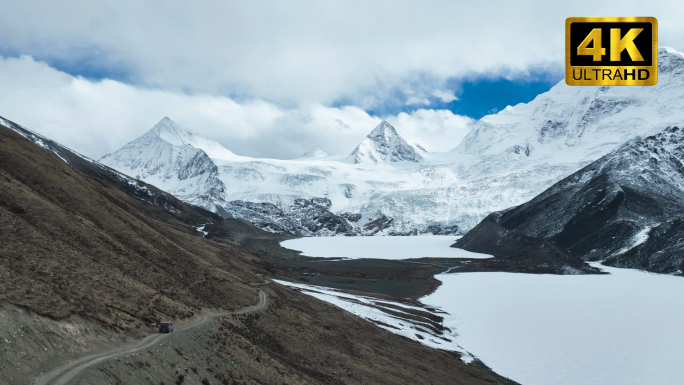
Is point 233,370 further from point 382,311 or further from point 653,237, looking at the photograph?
point 653,237

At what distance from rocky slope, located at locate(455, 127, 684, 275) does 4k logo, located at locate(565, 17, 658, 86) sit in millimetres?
85293

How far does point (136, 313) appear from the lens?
25297 mm

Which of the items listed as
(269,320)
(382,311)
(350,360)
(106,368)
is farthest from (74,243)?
(382,311)

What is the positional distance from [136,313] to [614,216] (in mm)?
144972

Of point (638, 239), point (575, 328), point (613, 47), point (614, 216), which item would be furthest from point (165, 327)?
point (614, 216)

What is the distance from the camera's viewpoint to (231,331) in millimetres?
30062

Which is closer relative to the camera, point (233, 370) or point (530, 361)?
point (233, 370)

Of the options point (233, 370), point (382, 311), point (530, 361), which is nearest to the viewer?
point (233, 370)

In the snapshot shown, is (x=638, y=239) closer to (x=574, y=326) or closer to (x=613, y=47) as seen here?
(x=574, y=326)

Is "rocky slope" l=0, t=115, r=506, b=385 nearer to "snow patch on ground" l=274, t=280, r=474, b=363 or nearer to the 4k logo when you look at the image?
"snow patch on ground" l=274, t=280, r=474, b=363

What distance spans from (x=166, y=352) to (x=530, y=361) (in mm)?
37649

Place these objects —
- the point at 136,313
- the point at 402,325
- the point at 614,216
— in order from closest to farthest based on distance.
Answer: the point at 136,313
the point at 402,325
the point at 614,216

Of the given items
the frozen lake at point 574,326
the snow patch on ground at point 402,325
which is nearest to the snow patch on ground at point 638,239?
the frozen lake at point 574,326

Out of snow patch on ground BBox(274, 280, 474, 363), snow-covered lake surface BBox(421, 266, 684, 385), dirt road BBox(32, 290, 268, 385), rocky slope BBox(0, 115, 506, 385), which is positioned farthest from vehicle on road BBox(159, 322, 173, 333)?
snow-covered lake surface BBox(421, 266, 684, 385)
